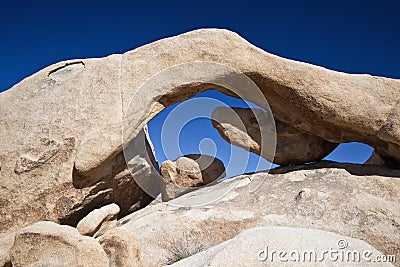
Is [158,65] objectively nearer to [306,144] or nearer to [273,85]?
[273,85]

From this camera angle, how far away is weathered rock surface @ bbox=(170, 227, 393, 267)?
13.5 feet

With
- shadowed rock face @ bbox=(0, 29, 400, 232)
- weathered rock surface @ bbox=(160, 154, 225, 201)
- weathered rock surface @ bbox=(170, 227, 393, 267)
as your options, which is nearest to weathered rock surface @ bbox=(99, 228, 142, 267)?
weathered rock surface @ bbox=(170, 227, 393, 267)

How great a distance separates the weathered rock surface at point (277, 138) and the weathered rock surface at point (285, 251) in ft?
14.8

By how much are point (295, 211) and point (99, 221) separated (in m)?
3.59

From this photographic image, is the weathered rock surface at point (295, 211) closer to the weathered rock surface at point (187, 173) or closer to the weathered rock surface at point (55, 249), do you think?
the weathered rock surface at point (187, 173)

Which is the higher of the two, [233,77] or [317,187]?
[233,77]

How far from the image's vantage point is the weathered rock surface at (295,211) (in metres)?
6.99

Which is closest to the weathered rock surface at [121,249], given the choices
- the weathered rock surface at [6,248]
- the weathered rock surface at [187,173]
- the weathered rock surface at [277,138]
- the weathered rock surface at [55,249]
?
the weathered rock surface at [55,249]

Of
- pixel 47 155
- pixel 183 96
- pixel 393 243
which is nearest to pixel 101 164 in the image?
pixel 47 155

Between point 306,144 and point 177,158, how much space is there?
2.91 m

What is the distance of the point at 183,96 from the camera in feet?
29.1

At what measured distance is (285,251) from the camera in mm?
4215

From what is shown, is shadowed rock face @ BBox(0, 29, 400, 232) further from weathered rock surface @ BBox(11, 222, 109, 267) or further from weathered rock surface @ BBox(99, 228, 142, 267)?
weathered rock surface @ BBox(99, 228, 142, 267)

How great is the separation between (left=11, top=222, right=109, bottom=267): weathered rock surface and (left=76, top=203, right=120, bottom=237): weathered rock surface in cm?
149
